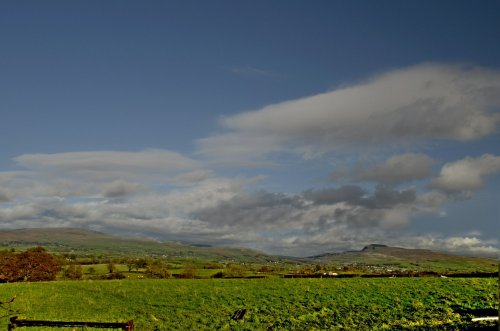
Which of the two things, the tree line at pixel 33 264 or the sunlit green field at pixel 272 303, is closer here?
the sunlit green field at pixel 272 303

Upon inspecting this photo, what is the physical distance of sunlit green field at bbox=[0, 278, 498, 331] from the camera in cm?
3952

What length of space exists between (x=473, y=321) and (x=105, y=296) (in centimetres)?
3922

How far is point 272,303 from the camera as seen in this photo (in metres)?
46.9

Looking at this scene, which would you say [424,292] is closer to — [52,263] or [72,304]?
[72,304]

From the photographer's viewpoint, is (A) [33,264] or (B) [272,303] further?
(A) [33,264]

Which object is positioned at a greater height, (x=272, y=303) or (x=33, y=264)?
(x=272, y=303)

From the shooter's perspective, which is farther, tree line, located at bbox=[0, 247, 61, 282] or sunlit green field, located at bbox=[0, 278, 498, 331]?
tree line, located at bbox=[0, 247, 61, 282]

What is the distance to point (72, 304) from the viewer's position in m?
51.4

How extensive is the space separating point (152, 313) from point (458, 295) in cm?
2971

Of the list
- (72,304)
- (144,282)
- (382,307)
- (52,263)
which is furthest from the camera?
(52,263)

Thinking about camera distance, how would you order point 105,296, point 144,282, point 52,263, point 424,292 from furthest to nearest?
point 52,263
point 144,282
point 105,296
point 424,292

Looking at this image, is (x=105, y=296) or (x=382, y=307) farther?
(x=105, y=296)

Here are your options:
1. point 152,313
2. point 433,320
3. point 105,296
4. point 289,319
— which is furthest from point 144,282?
point 433,320

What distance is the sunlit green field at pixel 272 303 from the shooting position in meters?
39.5
